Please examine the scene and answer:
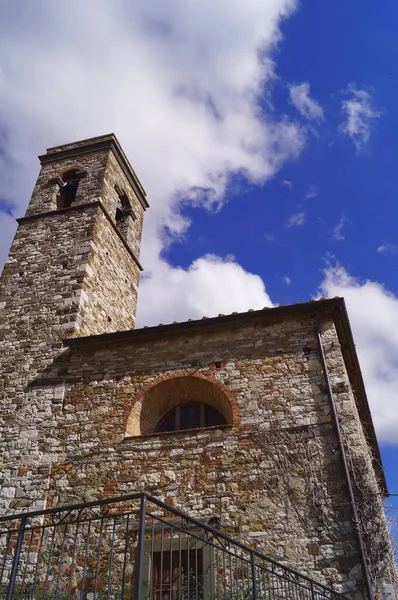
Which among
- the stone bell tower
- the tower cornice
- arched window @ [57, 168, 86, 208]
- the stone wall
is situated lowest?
the stone wall

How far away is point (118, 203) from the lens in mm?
15023

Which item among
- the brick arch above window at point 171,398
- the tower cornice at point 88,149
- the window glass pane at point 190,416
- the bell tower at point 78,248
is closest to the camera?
the brick arch above window at point 171,398

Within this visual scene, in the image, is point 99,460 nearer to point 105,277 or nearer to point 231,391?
point 231,391

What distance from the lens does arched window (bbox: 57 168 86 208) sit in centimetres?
1449

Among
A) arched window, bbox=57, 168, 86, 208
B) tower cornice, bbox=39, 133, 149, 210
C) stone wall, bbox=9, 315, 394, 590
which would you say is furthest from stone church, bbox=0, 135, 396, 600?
tower cornice, bbox=39, 133, 149, 210

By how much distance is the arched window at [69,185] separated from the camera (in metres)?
14.5

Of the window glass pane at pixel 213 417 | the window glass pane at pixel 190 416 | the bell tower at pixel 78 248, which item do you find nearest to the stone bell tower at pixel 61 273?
the bell tower at pixel 78 248

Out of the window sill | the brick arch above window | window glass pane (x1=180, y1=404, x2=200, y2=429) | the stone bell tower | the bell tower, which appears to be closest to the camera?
the window sill

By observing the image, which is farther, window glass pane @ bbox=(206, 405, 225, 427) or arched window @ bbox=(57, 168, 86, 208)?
arched window @ bbox=(57, 168, 86, 208)

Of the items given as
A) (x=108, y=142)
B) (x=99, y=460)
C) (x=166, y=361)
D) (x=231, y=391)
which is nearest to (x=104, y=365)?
(x=166, y=361)

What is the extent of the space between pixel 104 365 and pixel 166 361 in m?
1.24

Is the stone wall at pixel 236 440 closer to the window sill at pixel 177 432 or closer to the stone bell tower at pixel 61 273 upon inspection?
the window sill at pixel 177 432

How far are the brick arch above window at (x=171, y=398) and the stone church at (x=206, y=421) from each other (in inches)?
1.0

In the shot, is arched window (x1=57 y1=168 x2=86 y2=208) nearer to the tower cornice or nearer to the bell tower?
the bell tower
